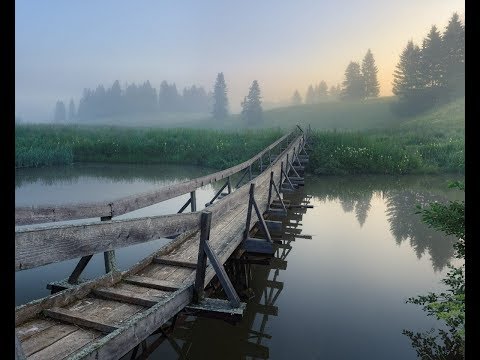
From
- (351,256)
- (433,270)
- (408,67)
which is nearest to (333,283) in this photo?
(351,256)

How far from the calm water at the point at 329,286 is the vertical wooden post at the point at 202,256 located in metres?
1.74

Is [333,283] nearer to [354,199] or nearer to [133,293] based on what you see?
[133,293]

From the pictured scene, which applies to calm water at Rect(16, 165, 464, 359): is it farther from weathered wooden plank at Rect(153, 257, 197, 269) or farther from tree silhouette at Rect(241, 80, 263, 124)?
tree silhouette at Rect(241, 80, 263, 124)

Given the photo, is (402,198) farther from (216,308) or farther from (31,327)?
(31,327)

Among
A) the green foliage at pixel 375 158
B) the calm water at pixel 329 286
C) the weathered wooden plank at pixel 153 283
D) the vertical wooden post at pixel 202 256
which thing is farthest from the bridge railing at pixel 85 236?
the green foliage at pixel 375 158

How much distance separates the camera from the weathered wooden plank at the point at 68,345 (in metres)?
3.27

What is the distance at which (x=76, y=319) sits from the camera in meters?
3.82

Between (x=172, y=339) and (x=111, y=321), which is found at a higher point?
(x=111, y=321)

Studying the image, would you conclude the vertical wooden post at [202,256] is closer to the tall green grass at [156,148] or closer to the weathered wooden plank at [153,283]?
the weathered wooden plank at [153,283]

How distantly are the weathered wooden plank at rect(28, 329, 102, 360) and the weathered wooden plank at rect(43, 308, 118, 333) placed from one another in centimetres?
6

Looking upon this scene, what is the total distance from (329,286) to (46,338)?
6535 millimetres

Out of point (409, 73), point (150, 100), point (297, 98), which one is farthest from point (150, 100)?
point (409, 73)

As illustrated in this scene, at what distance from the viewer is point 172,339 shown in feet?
20.0

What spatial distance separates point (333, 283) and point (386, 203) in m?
9.83
